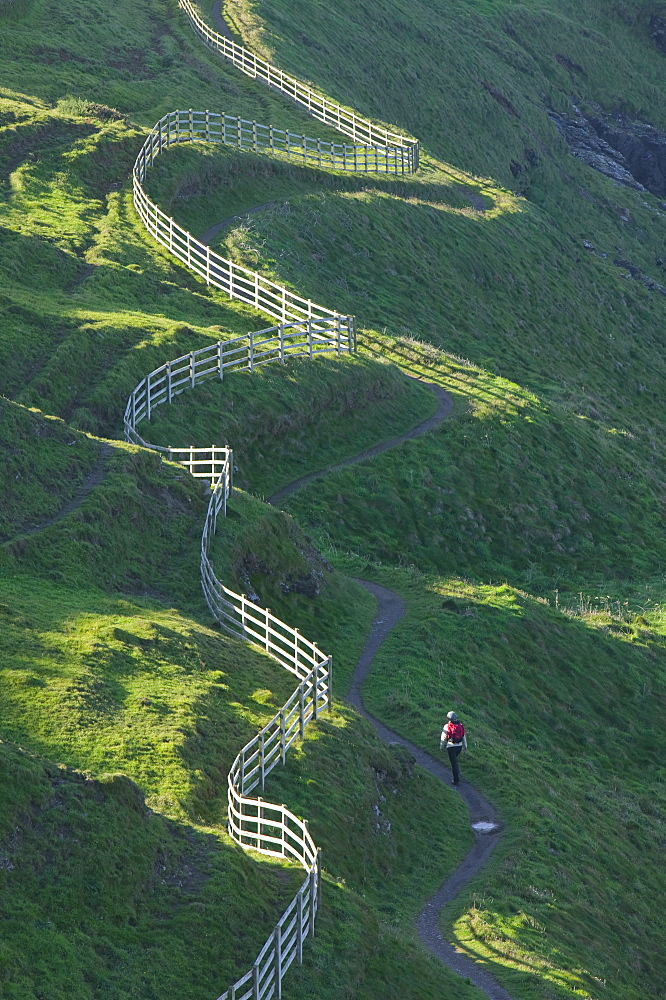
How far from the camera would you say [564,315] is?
72500mm

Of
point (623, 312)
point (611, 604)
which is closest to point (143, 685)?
point (611, 604)

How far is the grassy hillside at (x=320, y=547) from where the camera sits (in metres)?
20.0

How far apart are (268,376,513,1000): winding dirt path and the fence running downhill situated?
2.76 m

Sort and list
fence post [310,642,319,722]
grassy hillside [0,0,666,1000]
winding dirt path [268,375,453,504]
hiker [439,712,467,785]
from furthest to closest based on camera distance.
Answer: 1. winding dirt path [268,375,453,504]
2. hiker [439,712,467,785]
3. fence post [310,642,319,722]
4. grassy hillside [0,0,666,1000]

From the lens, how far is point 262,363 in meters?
47.8

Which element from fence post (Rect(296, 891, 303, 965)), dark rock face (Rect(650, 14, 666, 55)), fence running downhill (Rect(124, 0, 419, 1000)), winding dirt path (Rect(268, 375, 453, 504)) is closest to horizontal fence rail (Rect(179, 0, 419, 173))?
fence running downhill (Rect(124, 0, 419, 1000))

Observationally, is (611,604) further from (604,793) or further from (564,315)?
(564,315)

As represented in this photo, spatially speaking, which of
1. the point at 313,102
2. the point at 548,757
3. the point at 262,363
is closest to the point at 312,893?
the point at 548,757

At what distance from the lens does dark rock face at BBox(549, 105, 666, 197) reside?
113250 millimetres

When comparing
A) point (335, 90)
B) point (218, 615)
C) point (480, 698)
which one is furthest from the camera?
point (335, 90)

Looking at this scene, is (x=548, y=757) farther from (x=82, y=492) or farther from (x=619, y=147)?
(x=619, y=147)

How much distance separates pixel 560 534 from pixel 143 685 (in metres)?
25.7

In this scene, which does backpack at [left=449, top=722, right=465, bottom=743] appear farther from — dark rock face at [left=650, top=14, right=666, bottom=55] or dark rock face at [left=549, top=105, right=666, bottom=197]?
dark rock face at [left=650, top=14, right=666, bottom=55]

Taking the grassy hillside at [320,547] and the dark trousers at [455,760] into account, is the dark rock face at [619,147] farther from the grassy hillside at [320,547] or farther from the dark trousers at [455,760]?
the dark trousers at [455,760]
